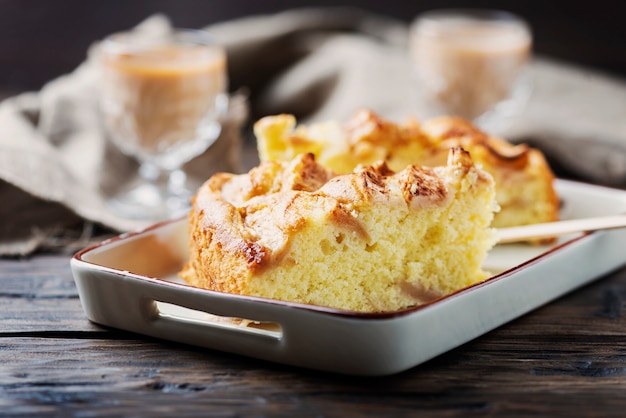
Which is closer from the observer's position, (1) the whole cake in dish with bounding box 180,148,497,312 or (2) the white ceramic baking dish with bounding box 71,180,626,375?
(2) the white ceramic baking dish with bounding box 71,180,626,375

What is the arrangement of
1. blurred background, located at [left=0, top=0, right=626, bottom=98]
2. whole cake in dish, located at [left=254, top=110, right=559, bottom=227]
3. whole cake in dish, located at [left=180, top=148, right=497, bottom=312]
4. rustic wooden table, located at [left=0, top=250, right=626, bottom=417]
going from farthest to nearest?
blurred background, located at [left=0, top=0, right=626, bottom=98] < whole cake in dish, located at [left=254, top=110, right=559, bottom=227] < whole cake in dish, located at [left=180, top=148, right=497, bottom=312] < rustic wooden table, located at [left=0, top=250, right=626, bottom=417]

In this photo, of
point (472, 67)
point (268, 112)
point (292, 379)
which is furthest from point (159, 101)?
point (292, 379)

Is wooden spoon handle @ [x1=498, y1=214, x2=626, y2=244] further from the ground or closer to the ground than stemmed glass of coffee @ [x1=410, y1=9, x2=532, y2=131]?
closer to the ground

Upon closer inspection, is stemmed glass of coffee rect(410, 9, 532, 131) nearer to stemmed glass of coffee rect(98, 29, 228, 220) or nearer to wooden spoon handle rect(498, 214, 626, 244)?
stemmed glass of coffee rect(98, 29, 228, 220)

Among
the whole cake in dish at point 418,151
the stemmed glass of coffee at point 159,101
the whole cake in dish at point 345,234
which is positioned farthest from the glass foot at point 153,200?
the whole cake in dish at point 345,234

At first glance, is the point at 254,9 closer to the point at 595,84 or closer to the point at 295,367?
the point at 595,84

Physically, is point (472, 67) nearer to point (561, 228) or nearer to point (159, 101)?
point (159, 101)

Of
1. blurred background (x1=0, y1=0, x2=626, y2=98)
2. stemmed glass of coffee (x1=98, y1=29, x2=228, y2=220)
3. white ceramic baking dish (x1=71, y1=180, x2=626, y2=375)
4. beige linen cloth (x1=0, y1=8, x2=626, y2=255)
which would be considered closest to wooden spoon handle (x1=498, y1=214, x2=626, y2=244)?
white ceramic baking dish (x1=71, y1=180, x2=626, y2=375)
